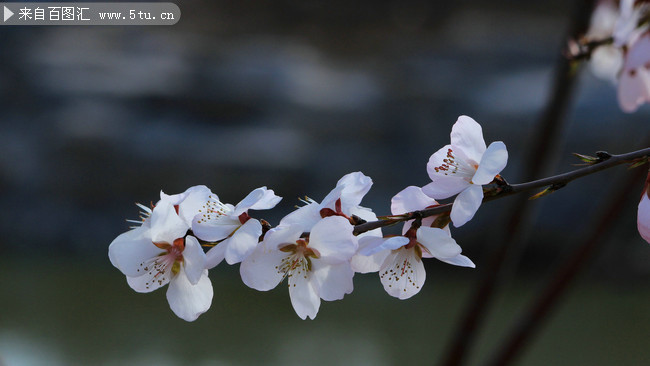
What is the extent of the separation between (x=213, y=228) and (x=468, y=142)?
122mm

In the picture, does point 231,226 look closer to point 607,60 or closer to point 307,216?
point 307,216

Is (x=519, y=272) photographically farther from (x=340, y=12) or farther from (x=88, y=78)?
(x=88, y=78)

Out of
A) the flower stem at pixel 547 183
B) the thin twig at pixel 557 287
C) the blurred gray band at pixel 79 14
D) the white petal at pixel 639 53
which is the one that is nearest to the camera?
the flower stem at pixel 547 183

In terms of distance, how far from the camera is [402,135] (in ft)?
7.81

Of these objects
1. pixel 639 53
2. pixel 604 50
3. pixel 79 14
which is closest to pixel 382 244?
pixel 639 53

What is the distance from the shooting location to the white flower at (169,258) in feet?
0.91

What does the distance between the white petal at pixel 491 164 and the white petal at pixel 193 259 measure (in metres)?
0.12

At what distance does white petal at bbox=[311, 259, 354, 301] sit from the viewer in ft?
0.93

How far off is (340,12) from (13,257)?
157cm

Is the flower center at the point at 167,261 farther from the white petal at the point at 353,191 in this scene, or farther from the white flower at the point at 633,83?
the white flower at the point at 633,83

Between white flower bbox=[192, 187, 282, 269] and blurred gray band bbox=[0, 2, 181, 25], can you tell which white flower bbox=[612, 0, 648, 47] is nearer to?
white flower bbox=[192, 187, 282, 269]

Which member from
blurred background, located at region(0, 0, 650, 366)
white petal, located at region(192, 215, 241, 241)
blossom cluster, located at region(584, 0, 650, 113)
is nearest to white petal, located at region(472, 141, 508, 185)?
white petal, located at region(192, 215, 241, 241)

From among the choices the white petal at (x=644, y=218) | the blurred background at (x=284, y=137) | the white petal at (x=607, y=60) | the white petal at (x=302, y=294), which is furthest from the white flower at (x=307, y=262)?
the blurred background at (x=284, y=137)

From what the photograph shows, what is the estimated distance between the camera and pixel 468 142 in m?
0.30
